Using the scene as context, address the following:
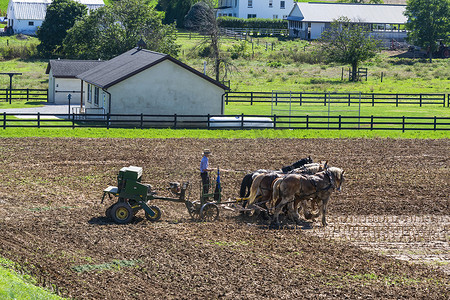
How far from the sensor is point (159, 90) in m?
38.1

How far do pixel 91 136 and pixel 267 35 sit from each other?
69324 mm

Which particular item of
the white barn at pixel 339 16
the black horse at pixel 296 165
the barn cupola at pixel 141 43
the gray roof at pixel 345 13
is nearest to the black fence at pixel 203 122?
the barn cupola at pixel 141 43

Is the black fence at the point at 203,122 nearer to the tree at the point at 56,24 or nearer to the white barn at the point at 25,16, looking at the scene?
the tree at the point at 56,24

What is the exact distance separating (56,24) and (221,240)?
64886mm

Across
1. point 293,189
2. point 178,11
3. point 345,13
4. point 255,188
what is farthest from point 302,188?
point 178,11

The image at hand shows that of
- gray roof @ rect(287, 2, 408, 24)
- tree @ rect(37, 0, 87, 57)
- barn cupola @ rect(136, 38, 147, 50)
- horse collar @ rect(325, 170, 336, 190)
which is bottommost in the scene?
horse collar @ rect(325, 170, 336, 190)

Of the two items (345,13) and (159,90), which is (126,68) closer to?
Result: (159,90)

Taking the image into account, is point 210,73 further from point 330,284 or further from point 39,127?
point 330,284

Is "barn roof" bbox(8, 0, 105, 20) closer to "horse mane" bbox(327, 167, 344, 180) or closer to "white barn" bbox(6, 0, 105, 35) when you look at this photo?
"white barn" bbox(6, 0, 105, 35)

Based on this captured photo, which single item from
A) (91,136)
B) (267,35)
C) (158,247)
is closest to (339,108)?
(91,136)

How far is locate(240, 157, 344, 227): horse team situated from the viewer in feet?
53.9

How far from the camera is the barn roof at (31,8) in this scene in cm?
9831

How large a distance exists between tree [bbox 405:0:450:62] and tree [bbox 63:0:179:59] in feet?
118

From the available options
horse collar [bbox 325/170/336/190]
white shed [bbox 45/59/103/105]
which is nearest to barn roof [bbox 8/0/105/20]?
white shed [bbox 45/59/103/105]
